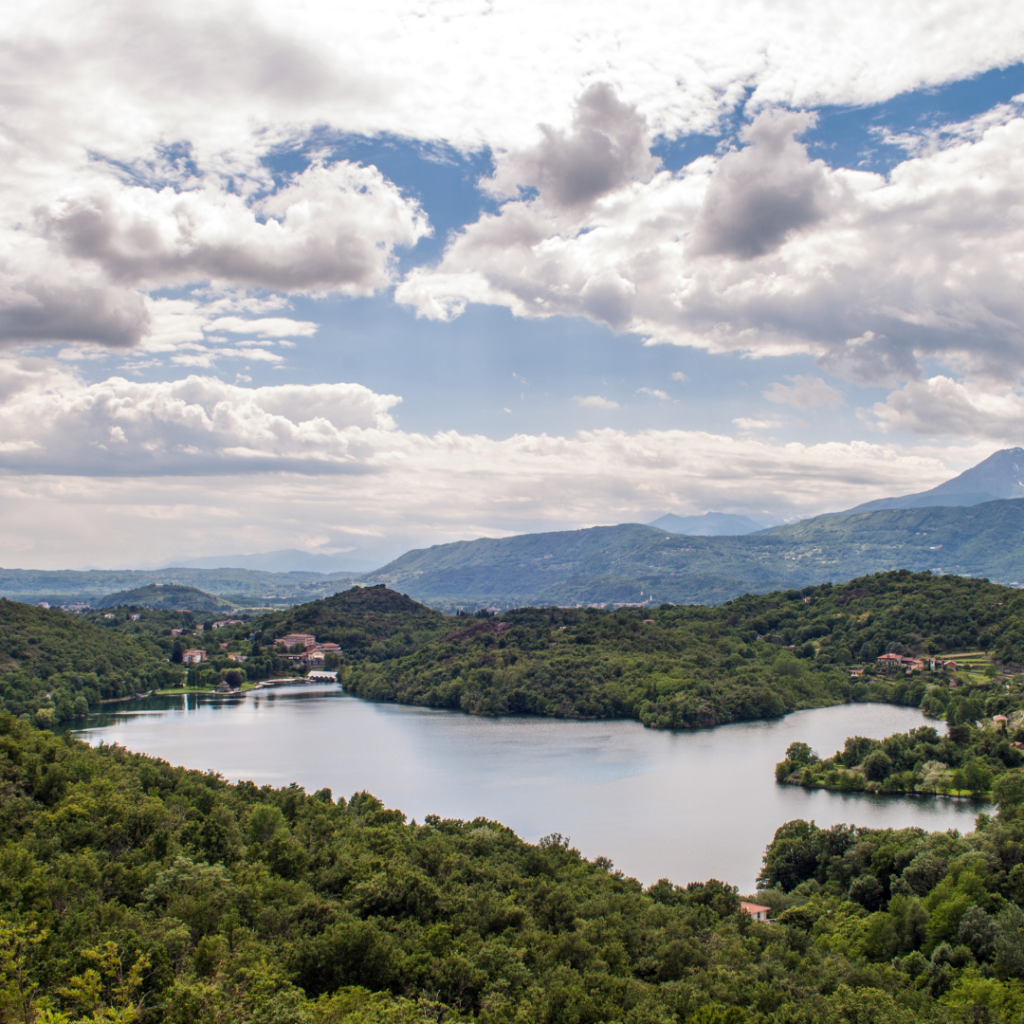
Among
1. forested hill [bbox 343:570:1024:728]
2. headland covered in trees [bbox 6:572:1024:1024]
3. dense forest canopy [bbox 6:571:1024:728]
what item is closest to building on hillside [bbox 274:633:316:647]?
dense forest canopy [bbox 6:571:1024:728]

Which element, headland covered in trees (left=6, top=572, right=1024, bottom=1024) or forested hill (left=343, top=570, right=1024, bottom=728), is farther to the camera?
forested hill (left=343, top=570, right=1024, bottom=728)

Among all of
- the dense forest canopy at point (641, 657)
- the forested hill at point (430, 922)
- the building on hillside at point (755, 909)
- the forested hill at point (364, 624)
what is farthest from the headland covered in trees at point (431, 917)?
the forested hill at point (364, 624)

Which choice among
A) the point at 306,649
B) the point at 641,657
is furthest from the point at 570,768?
the point at 306,649

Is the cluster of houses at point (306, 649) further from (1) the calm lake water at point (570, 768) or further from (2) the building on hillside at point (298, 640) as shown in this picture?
(1) the calm lake water at point (570, 768)

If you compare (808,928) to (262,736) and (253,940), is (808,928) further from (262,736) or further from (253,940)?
(262,736)

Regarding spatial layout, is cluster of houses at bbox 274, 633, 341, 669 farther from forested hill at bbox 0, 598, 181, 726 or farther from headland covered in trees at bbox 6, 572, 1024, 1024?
headland covered in trees at bbox 6, 572, 1024, 1024

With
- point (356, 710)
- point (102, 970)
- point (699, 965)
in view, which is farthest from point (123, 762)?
point (356, 710)
